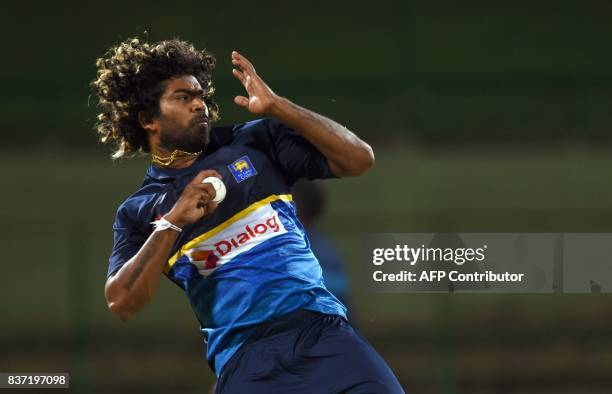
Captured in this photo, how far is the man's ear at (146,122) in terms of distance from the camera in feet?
13.2

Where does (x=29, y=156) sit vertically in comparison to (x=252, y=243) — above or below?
above

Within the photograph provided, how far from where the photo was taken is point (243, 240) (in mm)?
3658

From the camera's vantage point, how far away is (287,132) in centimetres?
379

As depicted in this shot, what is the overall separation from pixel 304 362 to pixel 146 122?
1.12 m

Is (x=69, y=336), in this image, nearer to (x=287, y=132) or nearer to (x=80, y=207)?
(x=80, y=207)

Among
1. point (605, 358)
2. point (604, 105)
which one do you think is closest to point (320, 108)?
point (604, 105)

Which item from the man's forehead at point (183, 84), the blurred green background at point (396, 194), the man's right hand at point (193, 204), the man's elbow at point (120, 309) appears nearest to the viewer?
the man's right hand at point (193, 204)

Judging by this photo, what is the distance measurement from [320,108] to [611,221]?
2670mm

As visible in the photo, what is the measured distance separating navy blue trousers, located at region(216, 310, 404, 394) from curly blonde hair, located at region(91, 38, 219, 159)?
968mm

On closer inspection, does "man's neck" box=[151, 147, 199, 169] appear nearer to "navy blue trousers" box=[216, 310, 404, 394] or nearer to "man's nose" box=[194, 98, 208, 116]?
"man's nose" box=[194, 98, 208, 116]

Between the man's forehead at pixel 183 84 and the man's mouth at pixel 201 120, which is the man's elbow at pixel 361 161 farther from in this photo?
the man's forehead at pixel 183 84

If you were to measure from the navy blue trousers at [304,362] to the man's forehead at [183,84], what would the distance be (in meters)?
0.93

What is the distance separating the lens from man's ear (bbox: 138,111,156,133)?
4.02 m
